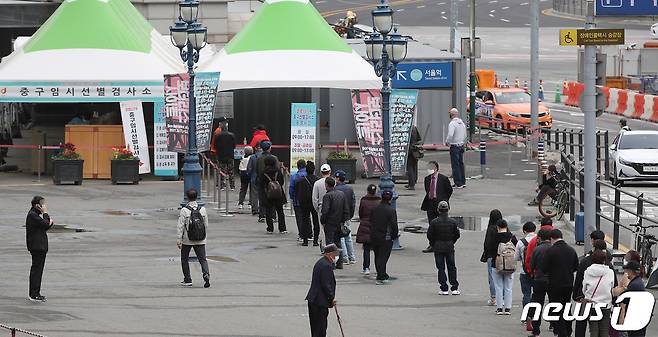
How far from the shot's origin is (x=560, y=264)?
759 inches

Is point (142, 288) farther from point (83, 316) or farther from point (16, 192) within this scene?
point (16, 192)

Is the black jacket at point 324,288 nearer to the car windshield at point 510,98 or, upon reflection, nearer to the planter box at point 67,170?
the planter box at point 67,170

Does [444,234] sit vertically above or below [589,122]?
below

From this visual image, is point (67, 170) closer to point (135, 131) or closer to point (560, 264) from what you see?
point (135, 131)

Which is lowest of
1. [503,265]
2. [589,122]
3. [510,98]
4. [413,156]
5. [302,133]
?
[503,265]

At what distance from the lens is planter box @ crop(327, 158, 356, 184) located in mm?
37719

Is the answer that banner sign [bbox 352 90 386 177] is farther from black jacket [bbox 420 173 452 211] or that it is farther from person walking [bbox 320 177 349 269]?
person walking [bbox 320 177 349 269]

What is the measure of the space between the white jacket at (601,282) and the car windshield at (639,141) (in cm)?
2015

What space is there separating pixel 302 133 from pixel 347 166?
2.56 m

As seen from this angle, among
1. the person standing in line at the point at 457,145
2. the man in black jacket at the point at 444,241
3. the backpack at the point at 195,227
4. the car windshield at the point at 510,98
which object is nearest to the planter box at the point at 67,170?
the person standing in line at the point at 457,145

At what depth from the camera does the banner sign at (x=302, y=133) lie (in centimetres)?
3534

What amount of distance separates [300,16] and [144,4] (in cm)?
844

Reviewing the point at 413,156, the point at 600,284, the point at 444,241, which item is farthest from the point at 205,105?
the point at 600,284

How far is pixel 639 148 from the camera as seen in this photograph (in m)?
37.6
